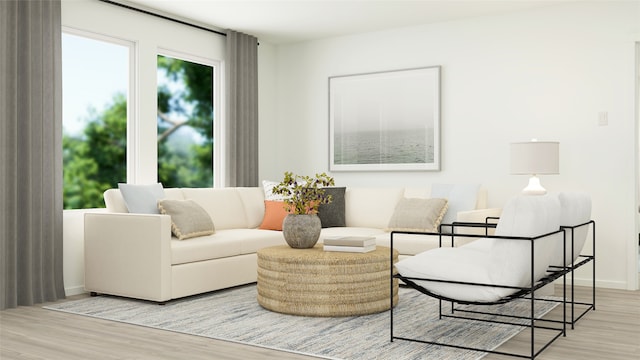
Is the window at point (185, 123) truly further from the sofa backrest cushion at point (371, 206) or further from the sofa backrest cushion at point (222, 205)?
the sofa backrest cushion at point (371, 206)

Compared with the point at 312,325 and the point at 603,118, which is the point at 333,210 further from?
the point at 603,118

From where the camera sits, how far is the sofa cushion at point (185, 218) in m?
5.04

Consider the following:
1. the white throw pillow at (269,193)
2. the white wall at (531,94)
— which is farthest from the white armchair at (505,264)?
the white throw pillow at (269,193)

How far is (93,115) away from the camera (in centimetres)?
604

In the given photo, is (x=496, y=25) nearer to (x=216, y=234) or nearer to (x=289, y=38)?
(x=289, y=38)

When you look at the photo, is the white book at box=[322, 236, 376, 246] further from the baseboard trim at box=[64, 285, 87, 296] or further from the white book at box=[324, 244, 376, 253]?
the baseboard trim at box=[64, 285, 87, 296]

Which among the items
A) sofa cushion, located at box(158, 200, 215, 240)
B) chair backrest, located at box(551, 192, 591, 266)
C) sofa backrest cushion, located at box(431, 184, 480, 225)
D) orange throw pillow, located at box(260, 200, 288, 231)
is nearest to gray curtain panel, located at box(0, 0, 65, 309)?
sofa cushion, located at box(158, 200, 215, 240)

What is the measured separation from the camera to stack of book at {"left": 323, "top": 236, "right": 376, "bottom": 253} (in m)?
4.37

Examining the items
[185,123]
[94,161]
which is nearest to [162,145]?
[185,123]

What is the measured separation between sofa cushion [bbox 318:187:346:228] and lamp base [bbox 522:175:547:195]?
1.80m

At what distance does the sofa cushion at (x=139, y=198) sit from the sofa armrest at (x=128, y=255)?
0.19 metres

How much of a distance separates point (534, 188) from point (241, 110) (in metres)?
3.16

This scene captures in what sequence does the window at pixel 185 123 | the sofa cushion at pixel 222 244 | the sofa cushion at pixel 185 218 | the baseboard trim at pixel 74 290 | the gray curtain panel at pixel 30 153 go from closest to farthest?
1. the gray curtain panel at pixel 30 153
2. the sofa cushion at pixel 222 244
3. the sofa cushion at pixel 185 218
4. the baseboard trim at pixel 74 290
5. the window at pixel 185 123

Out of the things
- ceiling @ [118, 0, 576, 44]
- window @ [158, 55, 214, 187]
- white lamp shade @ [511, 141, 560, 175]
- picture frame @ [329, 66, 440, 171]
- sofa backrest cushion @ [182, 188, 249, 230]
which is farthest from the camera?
window @ [158, 55, 214, 187]
